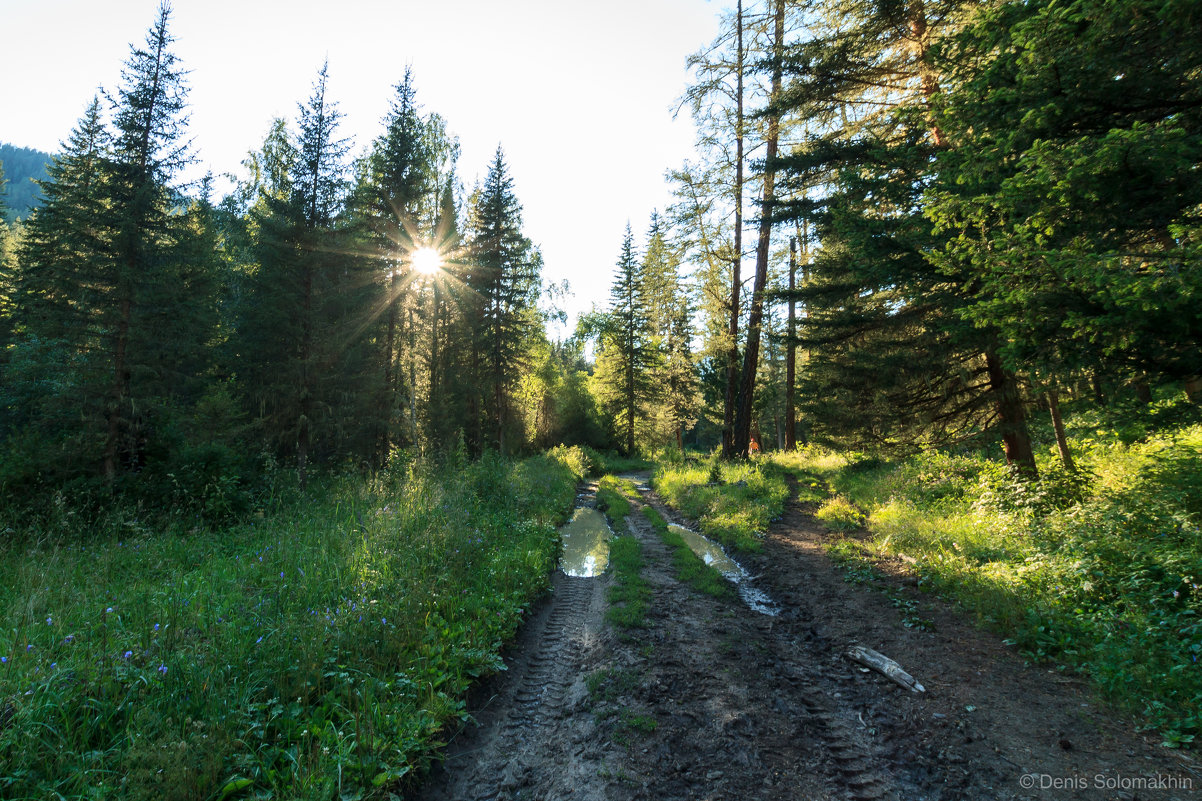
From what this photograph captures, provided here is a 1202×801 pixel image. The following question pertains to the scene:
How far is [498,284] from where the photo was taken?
22.0 m

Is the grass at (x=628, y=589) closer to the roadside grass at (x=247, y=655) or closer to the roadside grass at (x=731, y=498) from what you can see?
the roadside grass at (x=247, y=655)

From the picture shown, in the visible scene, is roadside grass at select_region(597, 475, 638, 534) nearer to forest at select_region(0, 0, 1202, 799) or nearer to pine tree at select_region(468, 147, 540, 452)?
forest at select_region(0, 0, 1202, 799)

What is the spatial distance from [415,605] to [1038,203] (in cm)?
792

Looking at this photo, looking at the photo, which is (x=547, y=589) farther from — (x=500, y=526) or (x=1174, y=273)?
(x=1174, y=273)

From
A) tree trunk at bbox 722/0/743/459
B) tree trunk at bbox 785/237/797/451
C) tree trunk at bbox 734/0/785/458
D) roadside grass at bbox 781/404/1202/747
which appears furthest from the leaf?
tree trunk at bbox 785/237/797/451

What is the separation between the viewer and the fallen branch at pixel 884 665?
4.16 m

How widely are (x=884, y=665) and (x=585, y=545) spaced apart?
22.3ft

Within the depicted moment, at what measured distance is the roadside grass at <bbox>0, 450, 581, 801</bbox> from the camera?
2.62 m

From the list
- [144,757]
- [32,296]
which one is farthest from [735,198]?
[32,296]

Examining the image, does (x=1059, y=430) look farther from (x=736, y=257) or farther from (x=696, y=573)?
(x=736, y=257)

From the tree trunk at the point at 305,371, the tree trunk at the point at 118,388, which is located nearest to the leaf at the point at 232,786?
the tree trunk at the point at 118,388

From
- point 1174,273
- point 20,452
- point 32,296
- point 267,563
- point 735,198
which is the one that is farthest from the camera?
point 735,198

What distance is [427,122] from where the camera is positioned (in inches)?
944

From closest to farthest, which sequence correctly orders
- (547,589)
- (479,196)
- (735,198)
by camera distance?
(547,589) < (735,198) < (479,196)
